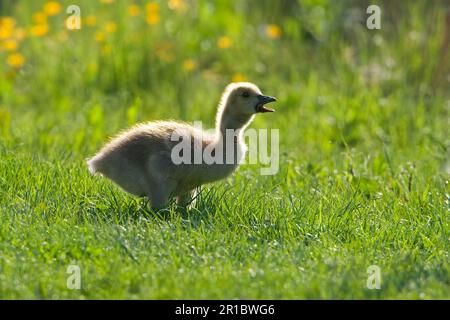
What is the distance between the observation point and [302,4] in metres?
12.5

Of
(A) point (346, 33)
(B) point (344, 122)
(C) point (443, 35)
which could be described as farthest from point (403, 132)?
(A) point (346, 33)

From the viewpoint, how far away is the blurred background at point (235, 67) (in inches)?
387

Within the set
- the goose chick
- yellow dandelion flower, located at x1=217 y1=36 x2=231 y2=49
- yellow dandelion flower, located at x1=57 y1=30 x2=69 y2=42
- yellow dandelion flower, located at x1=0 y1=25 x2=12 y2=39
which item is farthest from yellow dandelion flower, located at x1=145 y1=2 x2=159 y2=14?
the goose chick

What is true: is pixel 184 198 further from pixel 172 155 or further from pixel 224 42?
pixel 224 42

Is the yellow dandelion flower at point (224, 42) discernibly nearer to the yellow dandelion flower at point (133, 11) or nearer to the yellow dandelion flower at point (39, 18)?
the yellow dandelion flower at point (133, 11)

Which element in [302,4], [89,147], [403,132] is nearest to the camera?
[89,147]

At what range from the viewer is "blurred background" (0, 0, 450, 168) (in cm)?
982

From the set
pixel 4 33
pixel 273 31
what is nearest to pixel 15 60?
pixel 4 33

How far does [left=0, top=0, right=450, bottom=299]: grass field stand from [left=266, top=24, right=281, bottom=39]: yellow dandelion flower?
0.09 ft

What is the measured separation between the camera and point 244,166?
795 centimetres

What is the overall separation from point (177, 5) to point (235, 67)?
1.19 m

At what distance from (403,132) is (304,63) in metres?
2.26
